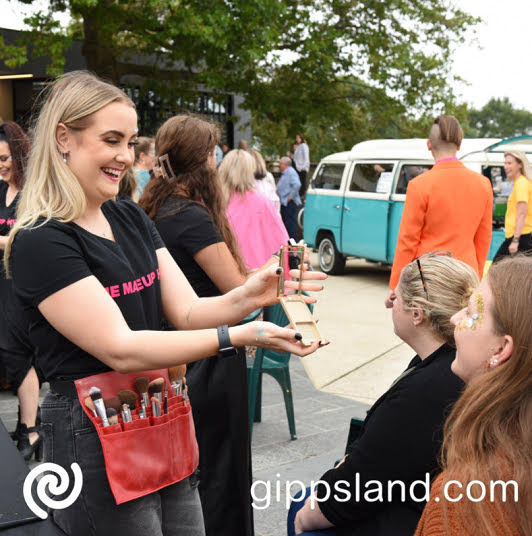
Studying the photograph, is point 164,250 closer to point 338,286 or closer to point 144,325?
point 144,325

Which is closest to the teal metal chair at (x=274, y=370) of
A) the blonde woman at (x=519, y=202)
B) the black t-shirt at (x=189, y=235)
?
the black t-shirt at (x=189, y=235)

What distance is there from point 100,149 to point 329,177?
420 inches

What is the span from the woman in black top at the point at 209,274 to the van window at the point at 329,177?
349 inches

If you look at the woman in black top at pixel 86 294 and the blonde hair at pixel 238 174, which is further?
the blonde hair at pixel 238 174

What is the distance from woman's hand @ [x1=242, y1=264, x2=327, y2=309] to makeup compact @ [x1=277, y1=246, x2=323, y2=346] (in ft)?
0.05

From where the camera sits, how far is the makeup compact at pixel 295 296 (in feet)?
6.77

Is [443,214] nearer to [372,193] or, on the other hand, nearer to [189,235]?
[189,235]

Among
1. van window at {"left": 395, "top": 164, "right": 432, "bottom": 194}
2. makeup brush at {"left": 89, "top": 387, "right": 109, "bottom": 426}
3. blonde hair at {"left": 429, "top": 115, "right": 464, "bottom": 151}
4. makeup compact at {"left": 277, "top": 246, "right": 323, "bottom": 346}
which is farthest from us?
van window at {"left": 395, "top": 164, "right": 432, "bottom": 194}

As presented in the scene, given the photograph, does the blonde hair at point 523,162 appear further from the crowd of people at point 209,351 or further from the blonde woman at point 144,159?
the crowd of people at point 209,351

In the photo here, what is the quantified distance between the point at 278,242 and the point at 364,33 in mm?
14475

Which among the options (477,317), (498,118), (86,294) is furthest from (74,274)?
(498,118)

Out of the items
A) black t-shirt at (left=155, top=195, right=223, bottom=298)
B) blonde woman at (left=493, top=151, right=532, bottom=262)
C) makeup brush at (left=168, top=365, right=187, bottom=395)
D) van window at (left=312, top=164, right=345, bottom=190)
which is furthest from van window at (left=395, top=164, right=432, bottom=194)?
makeup brush at (left=168, top=365, right=187, bottom=395)

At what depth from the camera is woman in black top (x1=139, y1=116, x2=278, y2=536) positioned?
2.85 meters

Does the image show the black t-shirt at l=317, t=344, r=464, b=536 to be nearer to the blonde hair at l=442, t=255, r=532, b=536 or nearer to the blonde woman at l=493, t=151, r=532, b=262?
the blonde hair at l=442, t=255, r=532, b=536
